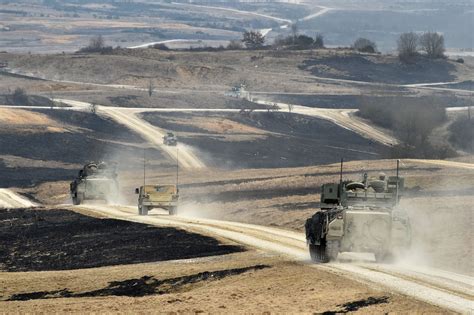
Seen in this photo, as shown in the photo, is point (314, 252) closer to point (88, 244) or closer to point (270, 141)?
point (88, 244)

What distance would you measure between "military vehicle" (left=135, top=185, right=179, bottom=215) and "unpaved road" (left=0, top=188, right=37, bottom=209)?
1608 centimetres

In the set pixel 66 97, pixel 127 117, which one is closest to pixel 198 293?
pixel 127 117

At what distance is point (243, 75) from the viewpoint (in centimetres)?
19938

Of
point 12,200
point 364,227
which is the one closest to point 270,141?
point 12,200

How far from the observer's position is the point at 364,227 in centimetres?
3334

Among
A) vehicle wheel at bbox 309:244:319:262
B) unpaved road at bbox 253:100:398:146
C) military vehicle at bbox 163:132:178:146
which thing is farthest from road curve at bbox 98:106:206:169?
vehicle wheel at bbox 309:244:319:262

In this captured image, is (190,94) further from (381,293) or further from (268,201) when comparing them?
(381,293)

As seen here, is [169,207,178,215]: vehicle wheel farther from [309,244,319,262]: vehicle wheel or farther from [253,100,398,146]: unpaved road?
[253,100,398,146]: unpaved road

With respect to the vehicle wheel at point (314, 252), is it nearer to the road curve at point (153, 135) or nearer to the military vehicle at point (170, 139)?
the road curve at point (153, 135)

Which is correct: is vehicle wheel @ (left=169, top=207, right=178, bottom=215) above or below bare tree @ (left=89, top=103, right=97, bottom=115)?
below

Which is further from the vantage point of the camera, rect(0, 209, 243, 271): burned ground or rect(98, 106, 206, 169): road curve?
rect(98, 106, 206, 169): road curve

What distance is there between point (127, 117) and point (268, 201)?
77.9 metres

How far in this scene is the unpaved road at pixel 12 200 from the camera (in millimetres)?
77625

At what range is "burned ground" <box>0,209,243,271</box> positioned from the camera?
41.6 m
